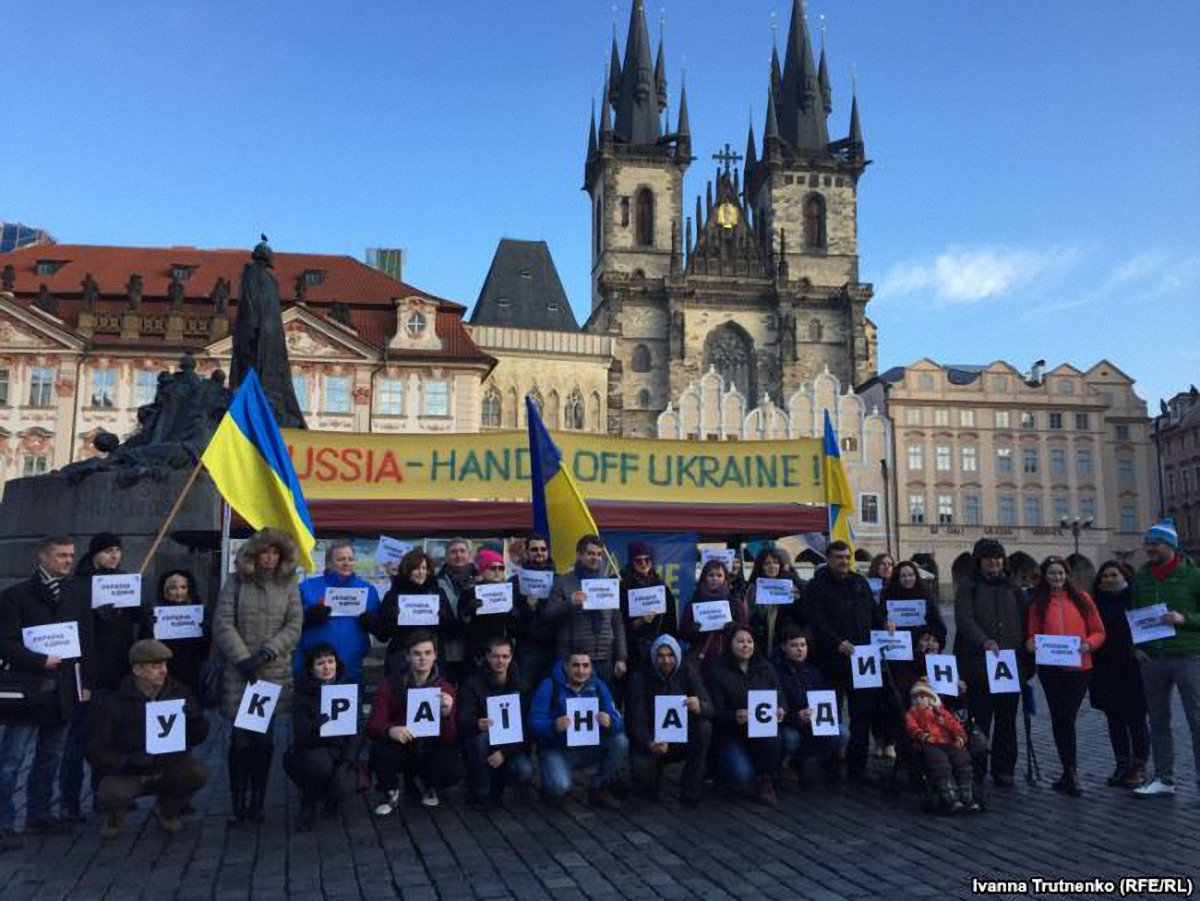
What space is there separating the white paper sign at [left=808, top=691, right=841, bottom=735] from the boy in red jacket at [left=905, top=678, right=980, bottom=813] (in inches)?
20.9

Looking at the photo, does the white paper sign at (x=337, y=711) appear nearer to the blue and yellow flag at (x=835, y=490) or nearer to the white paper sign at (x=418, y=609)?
the white paper sign at (x=418, y=609)

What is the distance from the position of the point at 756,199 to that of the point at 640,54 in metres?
13.0

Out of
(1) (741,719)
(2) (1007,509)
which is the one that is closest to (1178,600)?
(1) (741,719)

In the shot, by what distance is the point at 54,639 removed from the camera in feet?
18.9

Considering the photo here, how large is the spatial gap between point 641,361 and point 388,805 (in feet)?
174

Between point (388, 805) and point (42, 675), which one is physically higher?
point (42, 675)

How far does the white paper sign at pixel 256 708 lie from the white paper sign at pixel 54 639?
3.21 ft

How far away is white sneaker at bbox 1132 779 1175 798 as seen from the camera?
686 cm

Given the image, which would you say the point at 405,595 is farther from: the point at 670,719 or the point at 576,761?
the point at 670,719

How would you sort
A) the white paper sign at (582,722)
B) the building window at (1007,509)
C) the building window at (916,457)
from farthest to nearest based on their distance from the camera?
the building window at (1007,509), the building window at (916,457), the white paper sign at (582,722)

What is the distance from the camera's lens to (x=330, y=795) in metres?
6.19

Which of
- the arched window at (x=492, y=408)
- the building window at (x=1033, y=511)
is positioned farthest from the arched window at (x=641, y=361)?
the building window at (x=1033, y=511)

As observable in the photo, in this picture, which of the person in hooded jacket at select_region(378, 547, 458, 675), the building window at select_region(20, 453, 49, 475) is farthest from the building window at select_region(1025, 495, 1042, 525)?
the person in hooded jacket at select_region(378, 547, 458, 675)

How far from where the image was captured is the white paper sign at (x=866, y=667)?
7.18 metres
